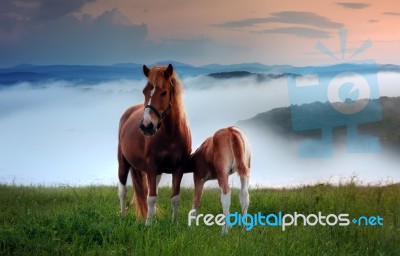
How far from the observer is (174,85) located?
9.85 meters

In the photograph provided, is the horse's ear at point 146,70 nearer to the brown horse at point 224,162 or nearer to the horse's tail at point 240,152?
the brown horse at point 224,162

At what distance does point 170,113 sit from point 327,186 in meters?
5.42

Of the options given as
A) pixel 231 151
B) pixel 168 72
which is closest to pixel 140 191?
pixel 231 151

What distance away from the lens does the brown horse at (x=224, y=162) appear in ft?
32.9

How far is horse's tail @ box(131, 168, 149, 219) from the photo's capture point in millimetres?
11797

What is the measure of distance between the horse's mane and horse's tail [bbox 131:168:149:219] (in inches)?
93.2

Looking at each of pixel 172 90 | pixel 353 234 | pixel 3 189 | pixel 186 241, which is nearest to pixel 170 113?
pixel 172 90

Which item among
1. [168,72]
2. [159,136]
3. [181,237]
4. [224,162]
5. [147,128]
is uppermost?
[168,72]

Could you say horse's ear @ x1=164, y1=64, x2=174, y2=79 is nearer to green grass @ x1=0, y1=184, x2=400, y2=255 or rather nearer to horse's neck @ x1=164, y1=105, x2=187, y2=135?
horse's neck @ x1=164, y1=105, x2=187, y2=135

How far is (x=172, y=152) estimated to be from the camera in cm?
1022

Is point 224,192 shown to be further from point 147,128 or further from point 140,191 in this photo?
point 140,191

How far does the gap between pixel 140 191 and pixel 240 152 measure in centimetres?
276

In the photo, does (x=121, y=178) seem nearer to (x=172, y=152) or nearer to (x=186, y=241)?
(x=172, y=152)

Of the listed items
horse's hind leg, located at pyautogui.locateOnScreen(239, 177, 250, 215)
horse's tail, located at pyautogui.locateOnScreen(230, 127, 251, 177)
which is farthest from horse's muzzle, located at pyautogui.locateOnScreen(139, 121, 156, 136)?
horse's hind leg, located at pyautogui.locateOnScreen(239, 177, 250, 215)
